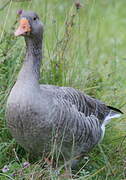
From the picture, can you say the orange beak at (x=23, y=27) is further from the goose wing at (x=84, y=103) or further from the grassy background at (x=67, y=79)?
the grassy background at (x=67, y=79)

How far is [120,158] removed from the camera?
556cm

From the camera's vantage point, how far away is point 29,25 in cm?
499

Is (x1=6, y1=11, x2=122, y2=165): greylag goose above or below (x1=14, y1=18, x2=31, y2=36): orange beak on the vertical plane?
below

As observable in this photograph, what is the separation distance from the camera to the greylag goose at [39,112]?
495 cm

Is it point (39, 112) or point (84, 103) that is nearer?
point (39, 112)

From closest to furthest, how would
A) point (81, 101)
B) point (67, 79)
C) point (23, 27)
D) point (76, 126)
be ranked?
1. point (23, 27)
2. point (76, 126)
3. point (81, 101)
4. point (67, 79)

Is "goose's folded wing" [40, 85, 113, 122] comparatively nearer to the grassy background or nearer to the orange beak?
the grassy background

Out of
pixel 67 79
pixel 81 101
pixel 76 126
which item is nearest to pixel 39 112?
pixel 76 126

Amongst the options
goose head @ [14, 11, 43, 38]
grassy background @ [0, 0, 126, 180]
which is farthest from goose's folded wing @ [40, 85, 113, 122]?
goose head @ [14, 11, 43, 38]

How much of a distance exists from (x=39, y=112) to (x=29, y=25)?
2.43 ft

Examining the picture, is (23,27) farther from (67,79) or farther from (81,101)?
(67,79)

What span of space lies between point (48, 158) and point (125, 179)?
77cm

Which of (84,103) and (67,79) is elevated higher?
(67,79)

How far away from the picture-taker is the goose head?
491cm
